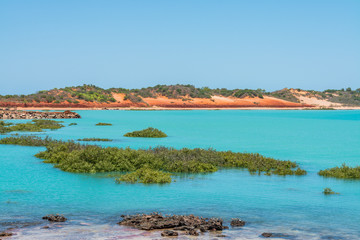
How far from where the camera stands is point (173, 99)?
13638 centimetres

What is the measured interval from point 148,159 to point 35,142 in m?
13.5

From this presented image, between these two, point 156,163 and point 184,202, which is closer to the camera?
point 184,202

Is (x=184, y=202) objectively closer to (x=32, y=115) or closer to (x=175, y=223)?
(x=175, y=223)

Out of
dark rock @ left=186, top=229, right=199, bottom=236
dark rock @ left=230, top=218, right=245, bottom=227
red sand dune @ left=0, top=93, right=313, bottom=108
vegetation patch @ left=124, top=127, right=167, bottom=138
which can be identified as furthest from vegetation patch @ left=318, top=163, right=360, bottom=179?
red sand dune @ left=0, top=93, right=313, bottom=108

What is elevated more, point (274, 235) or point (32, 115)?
point (32, 115)

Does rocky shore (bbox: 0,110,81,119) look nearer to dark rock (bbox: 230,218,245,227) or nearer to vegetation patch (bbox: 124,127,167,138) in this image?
vegetation patch (bbox: 124,127,167,138)

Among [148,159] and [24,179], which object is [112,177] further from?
[24,179]

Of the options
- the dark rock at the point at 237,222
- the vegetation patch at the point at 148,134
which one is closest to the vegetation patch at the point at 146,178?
the dark rock at the point at 237,222

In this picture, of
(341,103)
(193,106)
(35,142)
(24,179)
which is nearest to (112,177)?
(24,179)

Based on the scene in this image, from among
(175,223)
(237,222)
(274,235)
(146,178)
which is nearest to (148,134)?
(146,178)

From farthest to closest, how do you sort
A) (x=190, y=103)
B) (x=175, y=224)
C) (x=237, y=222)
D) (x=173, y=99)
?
(x=173, y=99) < (x=190, y=103) < (x=237, y=222) < (x=175, y=224)

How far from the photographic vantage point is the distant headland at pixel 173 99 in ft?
353

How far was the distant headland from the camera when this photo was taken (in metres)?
108

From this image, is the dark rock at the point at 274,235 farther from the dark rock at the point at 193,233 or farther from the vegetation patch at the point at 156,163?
the vegetation patch at the point at 156,163
